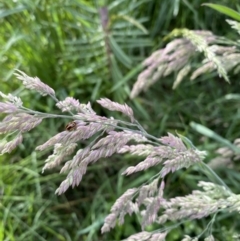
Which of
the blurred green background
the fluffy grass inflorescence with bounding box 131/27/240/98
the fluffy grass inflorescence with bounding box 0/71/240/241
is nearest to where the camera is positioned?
the fluffy grass inflorescence with bounding box 0/71/240/241

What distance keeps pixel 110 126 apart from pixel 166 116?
0.73 m

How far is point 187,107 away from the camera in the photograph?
150 centimetres

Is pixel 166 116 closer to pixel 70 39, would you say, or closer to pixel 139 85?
pixel 139 85

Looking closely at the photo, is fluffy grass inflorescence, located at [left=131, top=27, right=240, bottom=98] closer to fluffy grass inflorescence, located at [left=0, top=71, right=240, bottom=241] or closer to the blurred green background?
the blurred green background

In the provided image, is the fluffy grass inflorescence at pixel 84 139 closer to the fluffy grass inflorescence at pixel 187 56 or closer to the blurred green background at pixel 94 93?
the fluffy grass inflorescence at pixel 187 56

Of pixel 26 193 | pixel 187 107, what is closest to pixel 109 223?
pixel 26 193

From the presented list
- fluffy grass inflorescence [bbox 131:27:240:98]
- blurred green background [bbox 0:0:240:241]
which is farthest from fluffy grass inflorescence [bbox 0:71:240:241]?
blurred green background [bbox 0:0:240:241]

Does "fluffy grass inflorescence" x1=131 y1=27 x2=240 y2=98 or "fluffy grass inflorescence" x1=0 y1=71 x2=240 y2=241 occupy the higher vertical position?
"fluffy grass inflorescence" x1=0 y1=71 x2=240 y2=241

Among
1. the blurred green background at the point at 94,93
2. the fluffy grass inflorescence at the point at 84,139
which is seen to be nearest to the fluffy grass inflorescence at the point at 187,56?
the blurred green background at the point at 94,93

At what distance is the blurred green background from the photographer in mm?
1344

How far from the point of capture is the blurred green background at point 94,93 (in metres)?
1.34

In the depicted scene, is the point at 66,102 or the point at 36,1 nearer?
the point at 66,102

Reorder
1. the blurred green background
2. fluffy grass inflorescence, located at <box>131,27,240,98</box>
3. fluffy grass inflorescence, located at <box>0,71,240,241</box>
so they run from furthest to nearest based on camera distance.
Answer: the blurred green background
fluffy grass inflorescence, located at <box>131,27,240,98</box>
fluffy grass inflorescence, located at <box>0,71,240,241</box>

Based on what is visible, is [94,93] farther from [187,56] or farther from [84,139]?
[84,139]
